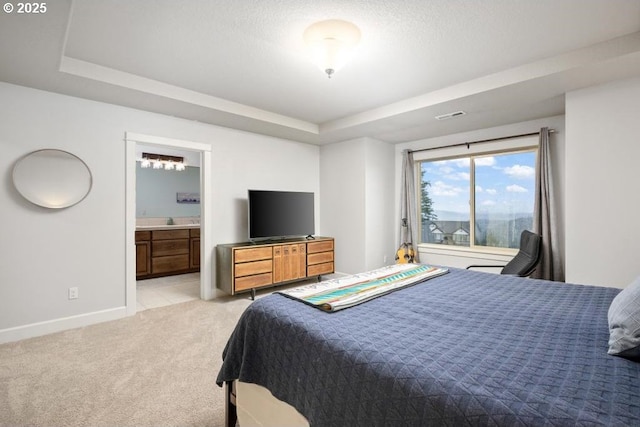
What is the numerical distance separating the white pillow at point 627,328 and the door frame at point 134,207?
13.3 ft

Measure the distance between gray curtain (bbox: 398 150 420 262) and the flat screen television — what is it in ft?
5.16

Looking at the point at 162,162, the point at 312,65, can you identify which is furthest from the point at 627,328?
the point at 162,162

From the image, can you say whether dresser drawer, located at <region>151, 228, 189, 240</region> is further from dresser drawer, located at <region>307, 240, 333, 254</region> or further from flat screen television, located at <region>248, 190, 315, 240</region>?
dresser drawer, located at <region>307, 240, 333, 254</region>

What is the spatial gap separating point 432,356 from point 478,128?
167 inches

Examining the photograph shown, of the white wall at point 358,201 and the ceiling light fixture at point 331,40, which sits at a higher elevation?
the ceiling light fixture at point 331,40

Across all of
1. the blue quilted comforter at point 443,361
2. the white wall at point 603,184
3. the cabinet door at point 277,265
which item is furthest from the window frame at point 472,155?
the blue quilted comforter at point 443,361

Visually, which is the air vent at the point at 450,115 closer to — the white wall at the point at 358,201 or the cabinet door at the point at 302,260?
the white wall at the point at 358,201

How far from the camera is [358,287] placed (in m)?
1.97

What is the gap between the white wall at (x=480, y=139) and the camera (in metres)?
3.78

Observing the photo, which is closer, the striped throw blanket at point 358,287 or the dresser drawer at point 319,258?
the striped throw blanket at point 358,287

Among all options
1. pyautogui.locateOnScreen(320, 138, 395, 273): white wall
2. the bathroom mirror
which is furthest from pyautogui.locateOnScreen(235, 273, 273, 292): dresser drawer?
the bathroom mirror

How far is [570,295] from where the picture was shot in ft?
6.14

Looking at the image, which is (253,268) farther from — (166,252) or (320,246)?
(166,252)

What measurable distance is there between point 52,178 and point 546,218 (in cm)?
550
